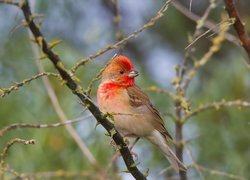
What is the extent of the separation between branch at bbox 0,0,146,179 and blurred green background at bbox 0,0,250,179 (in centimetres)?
228

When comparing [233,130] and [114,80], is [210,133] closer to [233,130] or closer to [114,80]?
[233,130]

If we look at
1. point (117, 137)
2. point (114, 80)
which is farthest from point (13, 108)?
point (117, 137)

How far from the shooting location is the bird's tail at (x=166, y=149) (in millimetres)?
4298

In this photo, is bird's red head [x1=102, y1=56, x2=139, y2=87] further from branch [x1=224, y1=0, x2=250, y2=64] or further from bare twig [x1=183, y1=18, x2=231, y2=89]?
branch [x1=224, y1=0, x2=250, y2=64]

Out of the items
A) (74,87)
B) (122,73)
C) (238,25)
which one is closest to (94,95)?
(122,73)

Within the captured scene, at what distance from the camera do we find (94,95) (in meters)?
6.57

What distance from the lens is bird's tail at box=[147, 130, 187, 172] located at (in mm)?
4298

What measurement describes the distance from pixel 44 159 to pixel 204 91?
2.05 metres

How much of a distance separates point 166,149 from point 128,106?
1.57 ft

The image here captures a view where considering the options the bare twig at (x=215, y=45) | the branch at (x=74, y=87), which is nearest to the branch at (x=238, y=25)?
the bare twig at (x=215, y=45)

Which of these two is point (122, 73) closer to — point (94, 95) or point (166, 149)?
point (166, 149)

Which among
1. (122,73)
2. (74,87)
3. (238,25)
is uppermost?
(122,73)

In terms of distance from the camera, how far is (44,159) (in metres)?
6.36

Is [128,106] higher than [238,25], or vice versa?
[128,106]
